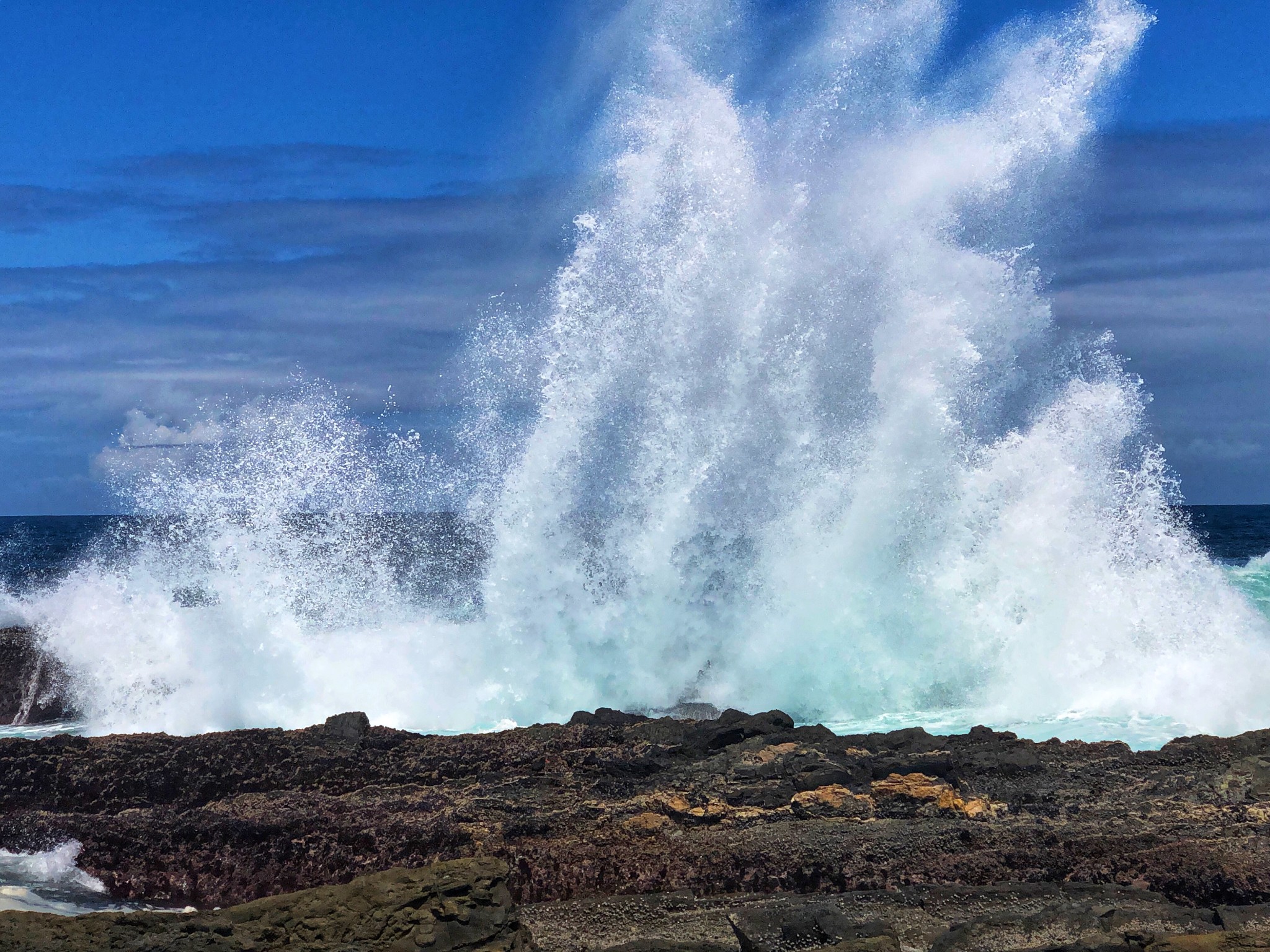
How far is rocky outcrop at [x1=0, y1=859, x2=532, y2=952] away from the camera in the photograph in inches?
196

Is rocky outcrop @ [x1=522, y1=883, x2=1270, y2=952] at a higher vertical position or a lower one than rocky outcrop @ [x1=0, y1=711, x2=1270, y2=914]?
lower

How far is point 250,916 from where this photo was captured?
5297 millimetres

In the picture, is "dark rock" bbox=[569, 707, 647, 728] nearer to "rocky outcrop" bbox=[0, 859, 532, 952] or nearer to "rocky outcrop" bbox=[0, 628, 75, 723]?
"rocky outcrop" bbox=[0, 859, 532, 952]

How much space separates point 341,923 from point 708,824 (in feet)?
9.61

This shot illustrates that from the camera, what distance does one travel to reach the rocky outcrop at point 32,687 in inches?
574

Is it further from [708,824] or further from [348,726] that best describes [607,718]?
[708,824]

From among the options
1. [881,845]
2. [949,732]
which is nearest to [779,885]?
[881,845]

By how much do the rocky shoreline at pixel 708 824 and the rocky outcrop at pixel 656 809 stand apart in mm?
19

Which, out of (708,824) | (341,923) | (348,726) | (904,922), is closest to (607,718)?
(348,726)

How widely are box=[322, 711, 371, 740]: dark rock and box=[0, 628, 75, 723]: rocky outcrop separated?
7151 mm

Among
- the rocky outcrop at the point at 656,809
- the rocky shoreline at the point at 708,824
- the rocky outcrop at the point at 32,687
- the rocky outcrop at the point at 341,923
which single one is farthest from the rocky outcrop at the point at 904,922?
the rocky outcrop at the point at 32,687

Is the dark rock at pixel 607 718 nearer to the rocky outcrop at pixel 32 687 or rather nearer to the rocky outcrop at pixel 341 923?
the rocky outcrop at pixel 341 923

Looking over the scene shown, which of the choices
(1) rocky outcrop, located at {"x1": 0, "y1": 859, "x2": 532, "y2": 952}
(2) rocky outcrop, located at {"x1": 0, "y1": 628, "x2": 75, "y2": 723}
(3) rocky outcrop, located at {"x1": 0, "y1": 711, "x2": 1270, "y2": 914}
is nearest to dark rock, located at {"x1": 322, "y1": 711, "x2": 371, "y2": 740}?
(3) rocky outcrop, located at {"x1": 0, "y1": 711, "x2": 1270, "y2": 914}

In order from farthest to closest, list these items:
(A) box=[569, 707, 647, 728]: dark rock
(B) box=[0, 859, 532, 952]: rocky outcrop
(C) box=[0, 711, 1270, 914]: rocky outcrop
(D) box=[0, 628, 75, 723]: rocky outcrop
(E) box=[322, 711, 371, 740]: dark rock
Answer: (D) box=[0, 628, 75, 723]: rocky outcrop
(A) box=[569, 707, 647, 728]: dark rock
(E) box=[322, 711, 371, 740]: dark rock
(C) box=[0, 711, 1270, 914]: rocky outcrop
(B) box=[0, 859, 532, 952]: rocky outcrop
